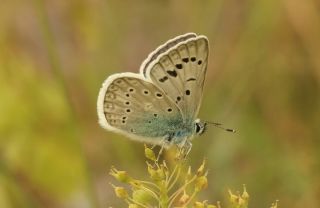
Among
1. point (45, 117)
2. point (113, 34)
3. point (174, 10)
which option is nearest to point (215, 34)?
point (174, 10)

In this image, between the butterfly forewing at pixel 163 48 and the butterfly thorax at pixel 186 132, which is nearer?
the butterfly forewing at pixel 163 48

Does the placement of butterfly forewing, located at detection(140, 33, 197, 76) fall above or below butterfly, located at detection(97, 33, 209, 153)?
above

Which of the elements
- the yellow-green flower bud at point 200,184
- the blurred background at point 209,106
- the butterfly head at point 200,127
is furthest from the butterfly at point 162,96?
the blurred background at point 209,106

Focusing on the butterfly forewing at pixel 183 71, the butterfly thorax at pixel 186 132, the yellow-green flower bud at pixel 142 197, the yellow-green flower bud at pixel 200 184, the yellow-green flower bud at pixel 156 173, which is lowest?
the butterfly thorax at pixel 186 132

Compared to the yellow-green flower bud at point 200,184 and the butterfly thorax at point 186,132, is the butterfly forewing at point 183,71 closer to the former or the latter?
the butterfly thorax at point 186,132

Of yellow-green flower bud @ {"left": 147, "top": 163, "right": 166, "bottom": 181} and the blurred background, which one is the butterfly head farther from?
the blurred background

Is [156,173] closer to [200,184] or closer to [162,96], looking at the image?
[200,184]

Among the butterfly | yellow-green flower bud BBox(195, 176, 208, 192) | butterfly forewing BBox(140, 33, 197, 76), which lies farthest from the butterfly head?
yellow-green flower bud BBox(195, 176, 208, 192)

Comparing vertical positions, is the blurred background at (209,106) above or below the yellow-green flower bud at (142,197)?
below
